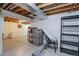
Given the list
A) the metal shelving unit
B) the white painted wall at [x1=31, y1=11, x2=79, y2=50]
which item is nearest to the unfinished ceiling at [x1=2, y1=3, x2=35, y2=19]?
Result: the white painted wall at [x1=31, y1=11, x2=79, y2=50]

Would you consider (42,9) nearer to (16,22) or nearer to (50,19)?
(50,19)

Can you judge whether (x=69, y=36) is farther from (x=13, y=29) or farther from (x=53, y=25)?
(x=13, y=29)

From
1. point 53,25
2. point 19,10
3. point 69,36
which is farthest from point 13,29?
point 69,36

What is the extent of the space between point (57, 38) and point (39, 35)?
779mm

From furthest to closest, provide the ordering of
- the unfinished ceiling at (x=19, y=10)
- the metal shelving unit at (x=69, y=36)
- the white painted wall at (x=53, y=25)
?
the metal shelving unit at (x=69, y=36) < the white painted wall at (x=53, y=25) < the unfinished ceiling at (x=19, y=10)

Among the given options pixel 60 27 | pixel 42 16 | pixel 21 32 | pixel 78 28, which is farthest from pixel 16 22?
pixel 78 28

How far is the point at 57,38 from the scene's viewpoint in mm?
3547

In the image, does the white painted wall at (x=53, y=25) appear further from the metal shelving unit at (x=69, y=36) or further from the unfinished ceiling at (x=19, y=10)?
the unfinished ceiling at (x=19, y=10)

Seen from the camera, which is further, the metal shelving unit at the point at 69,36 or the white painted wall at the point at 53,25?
the metal shelving unit at the point at 69,36

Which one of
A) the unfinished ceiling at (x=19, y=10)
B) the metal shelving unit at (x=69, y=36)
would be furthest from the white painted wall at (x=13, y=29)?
the metal shelving unit at (x=69, y=36)

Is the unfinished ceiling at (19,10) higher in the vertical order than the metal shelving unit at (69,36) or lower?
higher

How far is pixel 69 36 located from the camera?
11.4ft

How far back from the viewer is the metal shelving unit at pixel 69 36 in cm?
321

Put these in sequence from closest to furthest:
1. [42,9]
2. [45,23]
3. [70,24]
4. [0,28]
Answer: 1. [42,9]
2. [45,23]
3. [0,28]
4. [70,24]
